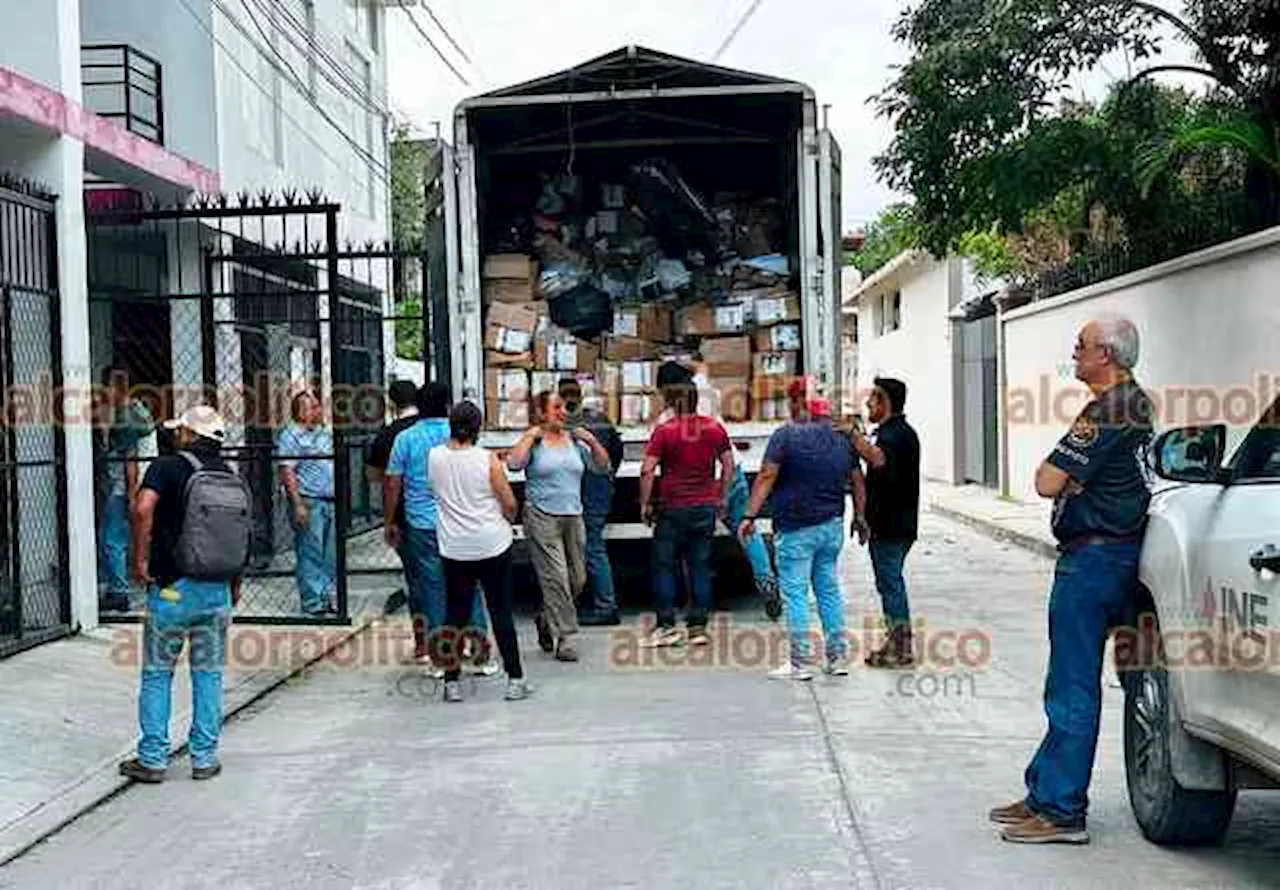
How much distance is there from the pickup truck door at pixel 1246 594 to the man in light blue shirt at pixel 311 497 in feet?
24.2

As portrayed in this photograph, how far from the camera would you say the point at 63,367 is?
10008 millimetres

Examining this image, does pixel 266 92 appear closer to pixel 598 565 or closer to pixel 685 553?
pixel 598 565

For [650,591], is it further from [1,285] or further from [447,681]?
[1,285]

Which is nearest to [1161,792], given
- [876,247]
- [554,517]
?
[554,517]

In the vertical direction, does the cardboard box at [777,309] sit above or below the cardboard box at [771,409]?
above

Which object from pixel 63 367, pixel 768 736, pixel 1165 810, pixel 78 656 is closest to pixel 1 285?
pixel 63 367

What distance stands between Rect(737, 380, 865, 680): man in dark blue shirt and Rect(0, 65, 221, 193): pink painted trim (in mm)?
5025

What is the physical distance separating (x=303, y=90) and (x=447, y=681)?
37.1ft

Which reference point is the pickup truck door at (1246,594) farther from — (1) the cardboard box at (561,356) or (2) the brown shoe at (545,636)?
(1) the cardboard box at (561,356)

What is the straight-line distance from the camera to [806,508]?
8609 mm

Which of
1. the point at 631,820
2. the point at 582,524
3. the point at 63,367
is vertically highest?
the point at 63,367

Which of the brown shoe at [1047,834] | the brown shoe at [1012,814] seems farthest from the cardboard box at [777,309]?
the brown shoe at [1047,834]

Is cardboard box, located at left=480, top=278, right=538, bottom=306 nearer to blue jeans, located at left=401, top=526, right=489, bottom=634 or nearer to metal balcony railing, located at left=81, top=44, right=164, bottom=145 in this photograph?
blue jeans, located at left=401, top=526, right=489, bottom=634

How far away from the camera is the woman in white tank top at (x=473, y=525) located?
8.26 m
